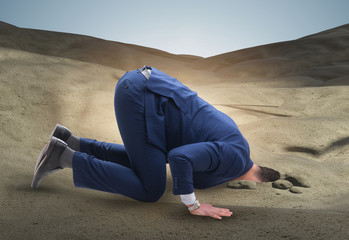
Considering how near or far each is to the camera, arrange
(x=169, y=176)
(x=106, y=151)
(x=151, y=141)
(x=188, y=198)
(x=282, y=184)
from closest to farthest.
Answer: (x=188, y=198), (x=151, y=141), (x=106, y=151), (x=282, y=184), (x=169, y=176)

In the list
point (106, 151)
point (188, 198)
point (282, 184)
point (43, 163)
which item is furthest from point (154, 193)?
point (282, 184)

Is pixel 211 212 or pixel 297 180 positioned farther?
pixel 297 180

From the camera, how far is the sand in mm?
1334

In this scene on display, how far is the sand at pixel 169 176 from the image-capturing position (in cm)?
133

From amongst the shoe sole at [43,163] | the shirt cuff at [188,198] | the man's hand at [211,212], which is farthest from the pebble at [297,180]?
the shoe sole at [43,163]

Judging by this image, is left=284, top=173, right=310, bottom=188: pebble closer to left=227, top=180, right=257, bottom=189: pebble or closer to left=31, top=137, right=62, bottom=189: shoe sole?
left=227, top=180, right=257, bottom=189: pebble

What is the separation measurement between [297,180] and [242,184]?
1.06 feet

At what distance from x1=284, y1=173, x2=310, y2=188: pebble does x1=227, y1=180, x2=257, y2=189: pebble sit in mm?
234

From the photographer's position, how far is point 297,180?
2059 mm

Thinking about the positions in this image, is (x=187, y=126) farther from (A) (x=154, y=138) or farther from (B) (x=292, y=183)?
(B) (x=292, y=183)

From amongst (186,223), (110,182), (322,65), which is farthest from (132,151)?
(322,65)

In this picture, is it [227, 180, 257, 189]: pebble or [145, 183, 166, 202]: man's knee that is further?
[227, 180, 257, 189]: pebble

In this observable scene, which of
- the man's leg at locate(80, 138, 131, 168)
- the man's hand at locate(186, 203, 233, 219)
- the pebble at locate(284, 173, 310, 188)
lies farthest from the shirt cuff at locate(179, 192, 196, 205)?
the pebble at locate(284, 173, 310, 188)

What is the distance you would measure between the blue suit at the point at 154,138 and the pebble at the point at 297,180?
0.56 m
